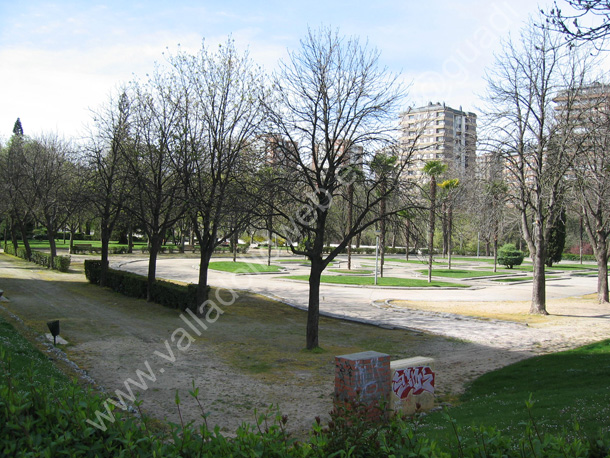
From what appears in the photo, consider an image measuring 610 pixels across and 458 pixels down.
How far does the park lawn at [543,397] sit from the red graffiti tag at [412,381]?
552mm

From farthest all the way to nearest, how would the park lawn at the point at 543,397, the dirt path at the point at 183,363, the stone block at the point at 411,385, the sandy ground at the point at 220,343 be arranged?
the sandy ground at the point at 220,343
the dirt path at the point at 183,363
the stone block at the point at 411,385
the park lawn at the point at 543,397

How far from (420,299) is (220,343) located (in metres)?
12.8

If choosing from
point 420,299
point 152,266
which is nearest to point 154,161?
point 152,266

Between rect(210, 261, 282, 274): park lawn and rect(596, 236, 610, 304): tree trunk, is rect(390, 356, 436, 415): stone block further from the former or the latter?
rect(210, 261, 282, 274): park lawn

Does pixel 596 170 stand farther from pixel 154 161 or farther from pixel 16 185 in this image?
pixel 16 185

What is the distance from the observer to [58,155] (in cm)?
3638

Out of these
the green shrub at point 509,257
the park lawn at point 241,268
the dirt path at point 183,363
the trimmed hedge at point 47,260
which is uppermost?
the green shrub at point 509,257

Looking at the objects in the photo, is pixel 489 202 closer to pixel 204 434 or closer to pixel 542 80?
pixel 542 80

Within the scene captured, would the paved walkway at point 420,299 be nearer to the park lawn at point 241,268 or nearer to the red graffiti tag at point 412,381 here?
the park lawn at point 241,268

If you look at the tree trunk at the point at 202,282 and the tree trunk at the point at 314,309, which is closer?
the tree trunk at the point at 314,309

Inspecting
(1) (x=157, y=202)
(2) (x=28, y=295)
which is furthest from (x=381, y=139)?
(2) (x=28, y=295)

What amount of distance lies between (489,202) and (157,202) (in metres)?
13.6

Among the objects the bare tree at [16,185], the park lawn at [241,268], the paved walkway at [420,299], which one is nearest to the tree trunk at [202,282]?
the paved walkway at [420,299]

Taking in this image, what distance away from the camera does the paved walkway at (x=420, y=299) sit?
583 inches
